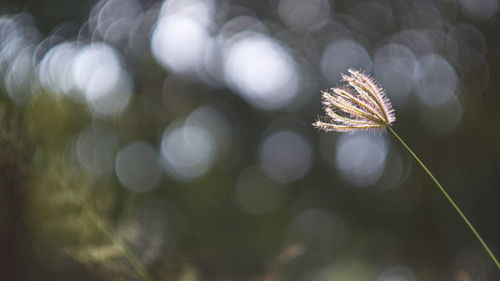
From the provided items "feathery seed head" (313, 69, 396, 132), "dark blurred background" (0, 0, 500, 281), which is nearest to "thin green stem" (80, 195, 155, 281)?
"dark blurred background" (0, 0, 500, 281)

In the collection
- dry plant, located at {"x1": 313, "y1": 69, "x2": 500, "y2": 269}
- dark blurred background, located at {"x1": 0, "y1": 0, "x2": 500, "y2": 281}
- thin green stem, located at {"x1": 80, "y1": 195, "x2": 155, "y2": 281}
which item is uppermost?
dry plant, located at {"x1": 313, "y1": 69, "x2": 500, "y2": 269}

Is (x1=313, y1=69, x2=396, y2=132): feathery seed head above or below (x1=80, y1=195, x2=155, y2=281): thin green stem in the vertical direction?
above

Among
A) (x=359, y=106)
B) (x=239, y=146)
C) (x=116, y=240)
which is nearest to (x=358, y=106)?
(x=359, y=106)

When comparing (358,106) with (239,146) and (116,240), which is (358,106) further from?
(239,146)

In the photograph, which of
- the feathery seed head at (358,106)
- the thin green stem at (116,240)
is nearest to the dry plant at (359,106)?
the feathery seed head at (358,106)

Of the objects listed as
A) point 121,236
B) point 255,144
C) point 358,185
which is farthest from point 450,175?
point 255,144

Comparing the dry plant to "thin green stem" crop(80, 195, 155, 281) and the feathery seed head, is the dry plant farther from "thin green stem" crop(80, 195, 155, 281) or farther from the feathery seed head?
"thin green stem" crop(80, 195, 155, 281)
